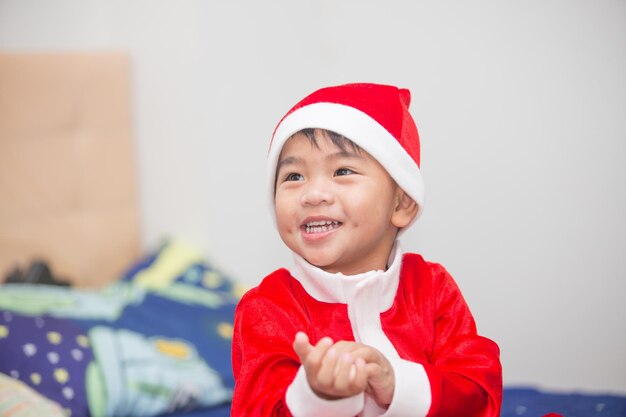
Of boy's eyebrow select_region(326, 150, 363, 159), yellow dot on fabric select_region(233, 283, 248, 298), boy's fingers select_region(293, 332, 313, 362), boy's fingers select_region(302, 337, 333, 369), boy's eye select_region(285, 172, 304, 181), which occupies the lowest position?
yellow dot on fabric select_region(233, 283, 248, 298)

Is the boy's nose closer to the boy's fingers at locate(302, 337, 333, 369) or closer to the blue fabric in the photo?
the boy's fingers at locate(302, 337, 333, 369)

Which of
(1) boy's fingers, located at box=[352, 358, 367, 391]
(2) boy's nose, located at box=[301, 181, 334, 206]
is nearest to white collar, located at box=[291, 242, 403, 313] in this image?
(2) boy's nose, located at box=[301, 181, 334, 206]

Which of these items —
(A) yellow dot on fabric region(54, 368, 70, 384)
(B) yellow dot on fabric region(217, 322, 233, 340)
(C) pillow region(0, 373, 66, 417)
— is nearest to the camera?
(C) pillow region(0, 373, 66, 417)

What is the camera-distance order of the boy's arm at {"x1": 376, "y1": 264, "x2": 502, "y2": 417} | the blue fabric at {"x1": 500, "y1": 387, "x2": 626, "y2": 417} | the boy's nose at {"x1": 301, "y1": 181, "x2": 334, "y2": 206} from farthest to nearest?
the blue fabric at {"x1": 500, "y1": 387, "x2": 626, "y2": 417}
the boy's nose at {"x1": 301, "y1": 181, "x2": 334, "y2": 206}
the boy's arm at {"x1": 376, "y1": 264, "x2": 502, "y2": 417}

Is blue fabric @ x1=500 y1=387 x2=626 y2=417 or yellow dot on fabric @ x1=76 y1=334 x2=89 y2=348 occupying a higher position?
yellow dot on fabric @ x1=76 y1=334 x2=89 y2=348

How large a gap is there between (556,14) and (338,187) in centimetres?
125

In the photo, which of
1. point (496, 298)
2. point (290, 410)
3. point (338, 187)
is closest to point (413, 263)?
point (338, 187)

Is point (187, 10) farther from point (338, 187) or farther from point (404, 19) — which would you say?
point (338, 187)

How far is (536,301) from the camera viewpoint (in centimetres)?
213

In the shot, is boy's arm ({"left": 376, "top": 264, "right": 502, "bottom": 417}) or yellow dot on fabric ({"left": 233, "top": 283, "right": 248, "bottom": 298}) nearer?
boy's arm ({"left": 376, "top": 264, "right": 502, "bottom": 417})

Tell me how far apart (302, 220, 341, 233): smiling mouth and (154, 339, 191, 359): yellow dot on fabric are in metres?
1.00

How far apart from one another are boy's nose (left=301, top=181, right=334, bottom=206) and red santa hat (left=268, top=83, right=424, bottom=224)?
0.09 metres

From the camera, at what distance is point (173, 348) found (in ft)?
6.68

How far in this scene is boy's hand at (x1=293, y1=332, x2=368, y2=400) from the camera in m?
0.89
